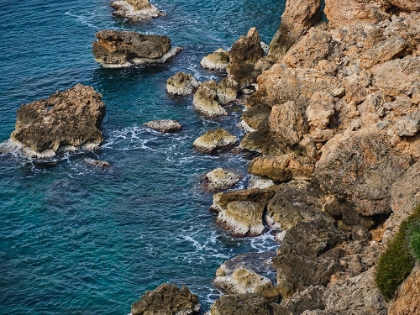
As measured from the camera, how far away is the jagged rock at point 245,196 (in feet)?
221

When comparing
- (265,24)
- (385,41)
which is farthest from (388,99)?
(265,24)

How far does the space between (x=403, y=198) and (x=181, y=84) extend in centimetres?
4256

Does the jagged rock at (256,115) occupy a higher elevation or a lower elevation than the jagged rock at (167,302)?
higher

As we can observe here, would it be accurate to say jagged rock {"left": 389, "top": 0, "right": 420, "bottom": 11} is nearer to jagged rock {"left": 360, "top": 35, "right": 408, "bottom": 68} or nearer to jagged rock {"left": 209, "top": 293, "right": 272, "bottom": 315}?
jagged rock {"left": 360, "top": 35, "right": 408, "bottom": 68}

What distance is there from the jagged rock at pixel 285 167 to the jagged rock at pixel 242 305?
60.5 ft

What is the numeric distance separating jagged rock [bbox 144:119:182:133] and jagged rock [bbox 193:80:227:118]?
410 centimetres

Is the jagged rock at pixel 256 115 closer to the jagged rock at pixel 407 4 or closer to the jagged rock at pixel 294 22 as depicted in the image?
the jagged rock at pixel 294 22

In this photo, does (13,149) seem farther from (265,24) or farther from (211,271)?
(265,24)

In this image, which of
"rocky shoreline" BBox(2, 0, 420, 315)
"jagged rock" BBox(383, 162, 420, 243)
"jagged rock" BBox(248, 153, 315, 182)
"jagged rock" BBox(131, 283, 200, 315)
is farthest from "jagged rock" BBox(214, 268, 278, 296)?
"jagged rock" BBox(248, 153, 315, 182)

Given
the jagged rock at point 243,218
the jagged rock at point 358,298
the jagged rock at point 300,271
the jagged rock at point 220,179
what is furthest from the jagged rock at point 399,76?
the jagged rock at point 358,298

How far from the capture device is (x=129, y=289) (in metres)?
59.3

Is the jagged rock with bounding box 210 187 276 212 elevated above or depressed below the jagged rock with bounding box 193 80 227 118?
below

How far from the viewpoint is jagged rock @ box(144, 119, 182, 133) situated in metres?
83.2

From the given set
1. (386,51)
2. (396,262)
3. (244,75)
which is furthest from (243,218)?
(244,75)
